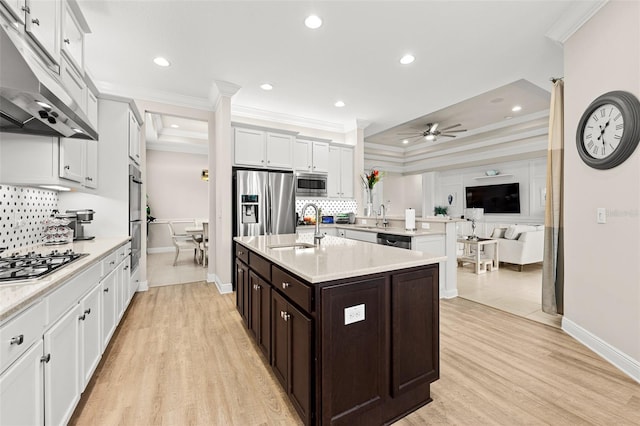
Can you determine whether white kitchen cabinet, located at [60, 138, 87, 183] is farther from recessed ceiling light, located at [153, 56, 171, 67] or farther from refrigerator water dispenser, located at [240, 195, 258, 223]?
refrigerator water dispenser, located at [240, 195, 258, 223]

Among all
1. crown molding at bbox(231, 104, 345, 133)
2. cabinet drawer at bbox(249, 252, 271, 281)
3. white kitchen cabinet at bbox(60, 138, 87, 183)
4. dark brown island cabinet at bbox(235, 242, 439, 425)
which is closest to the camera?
dark brown island cabinet at bbox(235, 242, 439, 425)

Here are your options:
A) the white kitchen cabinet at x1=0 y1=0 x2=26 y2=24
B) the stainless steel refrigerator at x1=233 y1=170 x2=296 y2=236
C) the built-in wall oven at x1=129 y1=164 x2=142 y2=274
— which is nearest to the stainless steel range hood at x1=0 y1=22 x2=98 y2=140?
the white kitchen cabinet at x1=0 y1=0 x2=26 y2=24

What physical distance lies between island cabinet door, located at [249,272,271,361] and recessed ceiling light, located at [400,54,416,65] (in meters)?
2.98

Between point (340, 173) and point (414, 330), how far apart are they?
4.27 meters

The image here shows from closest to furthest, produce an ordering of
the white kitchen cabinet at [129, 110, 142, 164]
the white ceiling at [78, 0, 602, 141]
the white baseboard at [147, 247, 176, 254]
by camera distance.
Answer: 1. the white ceiling at [78, 0, 602, 141]
2. the white kitchen cabinet at [129, 110, 142, 164]
3. the white baseboard at [147, 247, 176, 254]

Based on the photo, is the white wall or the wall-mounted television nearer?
the white wall

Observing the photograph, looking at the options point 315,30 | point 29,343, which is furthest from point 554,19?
point 29,343

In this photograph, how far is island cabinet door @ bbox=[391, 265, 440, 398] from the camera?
62.5 inches

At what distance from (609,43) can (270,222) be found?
406 centimetres

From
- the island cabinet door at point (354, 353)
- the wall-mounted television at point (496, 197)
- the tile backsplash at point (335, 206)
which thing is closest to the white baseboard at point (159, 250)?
the tile backsplash at point (335, 206)

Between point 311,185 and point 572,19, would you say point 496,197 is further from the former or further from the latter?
point 572,19

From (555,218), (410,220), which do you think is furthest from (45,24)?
(555,218)

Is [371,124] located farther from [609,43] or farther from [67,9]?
[67,9]

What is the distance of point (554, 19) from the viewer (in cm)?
262
